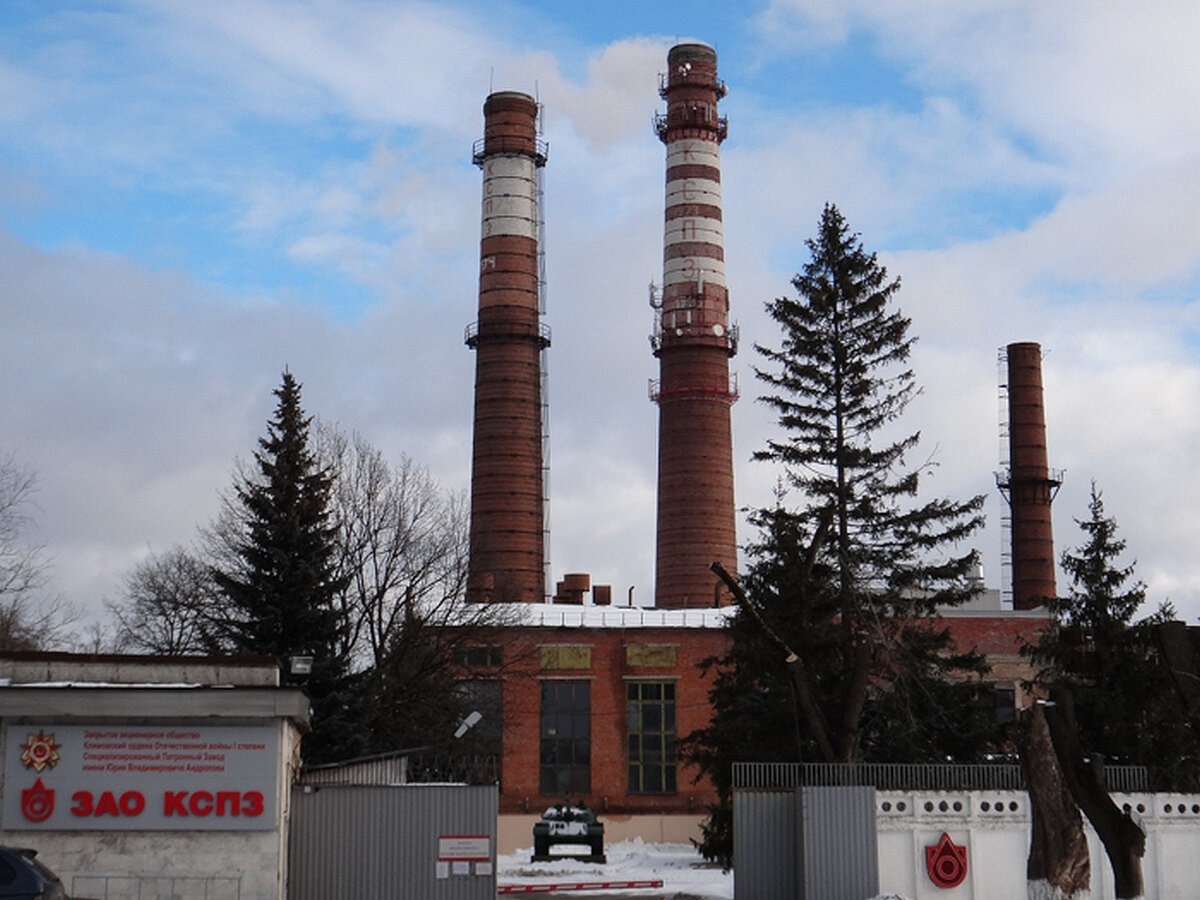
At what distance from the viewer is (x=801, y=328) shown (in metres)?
33.6

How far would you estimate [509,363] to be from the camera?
5972 centimetres

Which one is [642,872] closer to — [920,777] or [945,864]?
[920,777]

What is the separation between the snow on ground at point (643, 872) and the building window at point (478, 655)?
4897mm

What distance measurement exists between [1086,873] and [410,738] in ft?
63.6

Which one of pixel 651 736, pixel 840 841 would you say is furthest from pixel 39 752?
pixel 651 736

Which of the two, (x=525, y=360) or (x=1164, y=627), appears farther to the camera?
(x=525, y=360)

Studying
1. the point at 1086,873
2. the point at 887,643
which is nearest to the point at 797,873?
the point at 1086,873

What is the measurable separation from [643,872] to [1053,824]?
63.0ft

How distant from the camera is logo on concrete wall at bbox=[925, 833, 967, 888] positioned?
2202cm

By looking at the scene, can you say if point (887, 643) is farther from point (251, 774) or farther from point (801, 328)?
point (251, 774)

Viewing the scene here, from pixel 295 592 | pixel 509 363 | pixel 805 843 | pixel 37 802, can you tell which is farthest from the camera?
pixel 509 363

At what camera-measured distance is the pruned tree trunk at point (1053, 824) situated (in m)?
18.1

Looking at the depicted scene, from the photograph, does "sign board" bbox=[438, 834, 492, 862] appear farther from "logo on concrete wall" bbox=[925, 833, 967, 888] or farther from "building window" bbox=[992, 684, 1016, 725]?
"building window" bbox=[992, 684, 1016, 725]

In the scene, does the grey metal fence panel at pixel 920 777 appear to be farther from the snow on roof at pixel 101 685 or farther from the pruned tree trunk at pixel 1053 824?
the snow on roof at pixel 101 685
